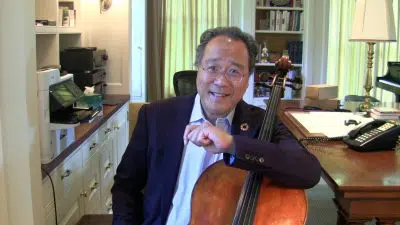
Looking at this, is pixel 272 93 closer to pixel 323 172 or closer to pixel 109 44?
pixel 323 172

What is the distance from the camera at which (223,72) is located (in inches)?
49.6

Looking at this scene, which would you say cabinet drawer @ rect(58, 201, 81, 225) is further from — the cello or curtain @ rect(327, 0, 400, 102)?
curtain @ rect(327, 0, 400, 102)

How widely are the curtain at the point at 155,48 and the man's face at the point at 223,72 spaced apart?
415cm

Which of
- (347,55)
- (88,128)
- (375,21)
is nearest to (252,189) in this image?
(88,128)

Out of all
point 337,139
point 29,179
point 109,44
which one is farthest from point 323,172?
point 109,44

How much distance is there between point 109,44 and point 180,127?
8.94ft

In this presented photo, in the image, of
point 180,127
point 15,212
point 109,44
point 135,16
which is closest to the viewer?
point 180,127

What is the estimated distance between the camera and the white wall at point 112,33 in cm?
383

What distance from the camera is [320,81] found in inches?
218

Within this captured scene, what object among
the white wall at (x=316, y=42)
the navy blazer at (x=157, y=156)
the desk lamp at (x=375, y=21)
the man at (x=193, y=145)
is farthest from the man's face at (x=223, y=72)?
the white wall at (x=316, y=42)

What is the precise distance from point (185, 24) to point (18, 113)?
4246mm

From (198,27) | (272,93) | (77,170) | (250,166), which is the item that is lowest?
(77,170)

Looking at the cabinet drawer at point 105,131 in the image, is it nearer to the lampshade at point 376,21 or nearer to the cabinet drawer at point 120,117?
the cabinet drawer at point 120,117

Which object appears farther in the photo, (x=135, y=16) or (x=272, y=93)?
(x=135, y=16)
